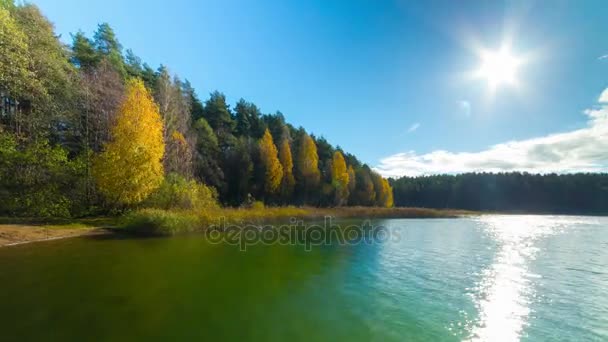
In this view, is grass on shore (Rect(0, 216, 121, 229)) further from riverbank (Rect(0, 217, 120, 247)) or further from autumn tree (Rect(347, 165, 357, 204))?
autumn tree (Rect(347, 165, 357, 204))

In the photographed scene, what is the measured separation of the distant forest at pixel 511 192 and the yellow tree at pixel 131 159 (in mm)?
93869

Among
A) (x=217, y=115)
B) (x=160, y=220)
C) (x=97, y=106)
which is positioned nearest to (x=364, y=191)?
(x=217, y=115)

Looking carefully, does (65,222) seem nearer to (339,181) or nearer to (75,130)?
(75,130)

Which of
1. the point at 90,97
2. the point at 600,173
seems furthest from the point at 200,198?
the point at 600,173

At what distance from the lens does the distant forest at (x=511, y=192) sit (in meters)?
87.6

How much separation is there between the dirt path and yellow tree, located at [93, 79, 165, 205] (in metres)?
3.49

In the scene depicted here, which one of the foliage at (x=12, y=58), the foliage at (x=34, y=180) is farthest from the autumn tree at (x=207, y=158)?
the foliage at (x=12, y=58)

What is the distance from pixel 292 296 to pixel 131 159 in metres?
18.1

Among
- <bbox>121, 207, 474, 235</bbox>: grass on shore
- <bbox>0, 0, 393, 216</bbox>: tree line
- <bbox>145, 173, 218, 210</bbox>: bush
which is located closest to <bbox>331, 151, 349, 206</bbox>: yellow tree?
<bbox>121, 207, 474, 235</bbox>: grass on shore

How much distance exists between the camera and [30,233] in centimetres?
1488

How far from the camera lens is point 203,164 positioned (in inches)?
1507

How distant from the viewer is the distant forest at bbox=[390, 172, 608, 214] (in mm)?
87562

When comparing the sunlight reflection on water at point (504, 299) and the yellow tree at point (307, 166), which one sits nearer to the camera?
the sunlight reflection on water at point (504, 299)

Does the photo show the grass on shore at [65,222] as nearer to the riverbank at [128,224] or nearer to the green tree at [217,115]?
the riverbank at [128,224]
